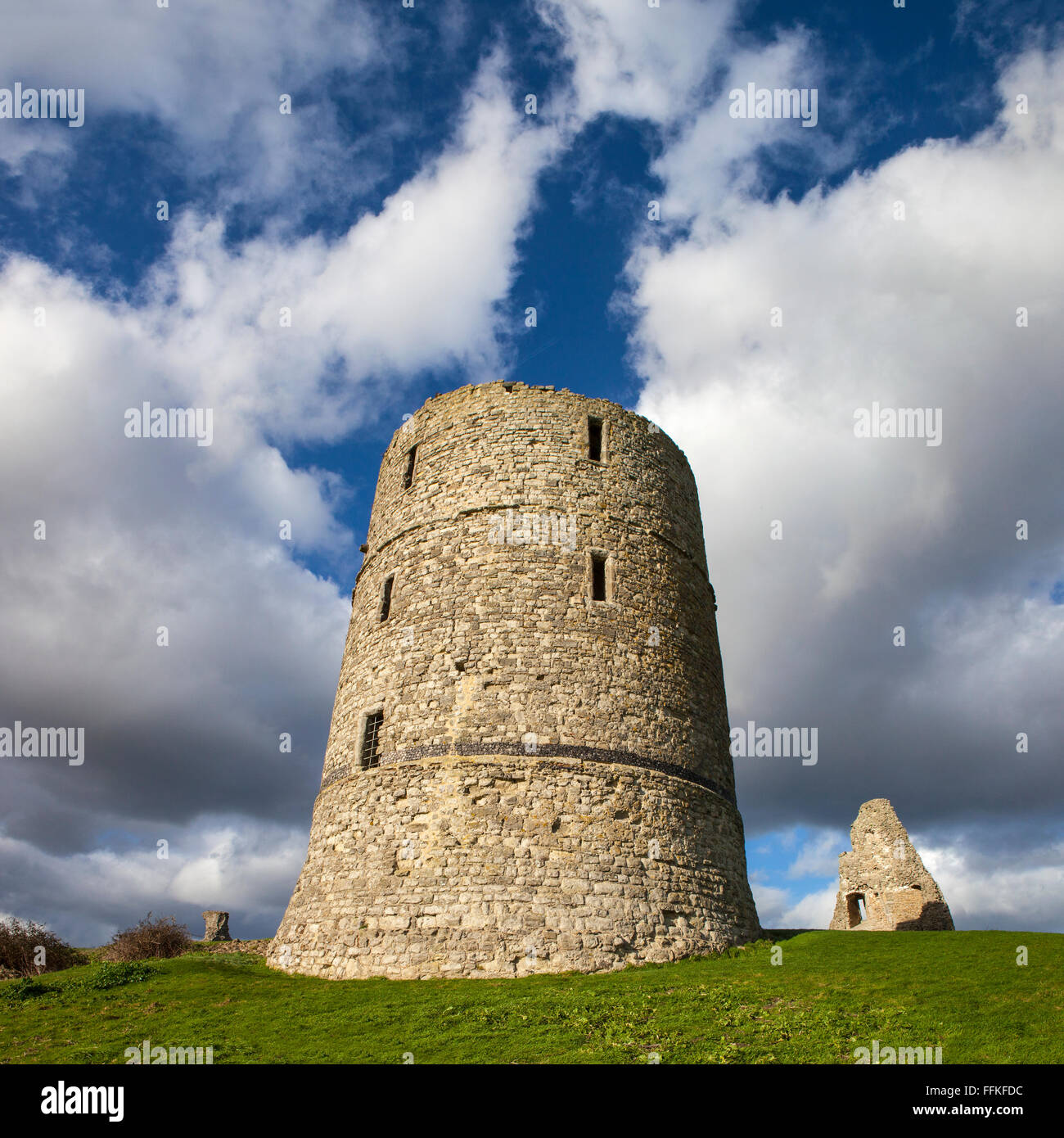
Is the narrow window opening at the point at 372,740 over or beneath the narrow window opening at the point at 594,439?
beneath

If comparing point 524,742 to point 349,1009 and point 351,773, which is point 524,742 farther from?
point 349,1009

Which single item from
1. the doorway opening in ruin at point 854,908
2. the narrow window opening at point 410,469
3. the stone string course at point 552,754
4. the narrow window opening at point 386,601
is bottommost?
the doorway opening in ruin at point 854,908

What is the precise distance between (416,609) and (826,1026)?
1001 cm

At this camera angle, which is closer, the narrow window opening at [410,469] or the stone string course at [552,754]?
the stone string course at [552,754]

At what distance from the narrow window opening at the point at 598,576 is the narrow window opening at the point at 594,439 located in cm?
251

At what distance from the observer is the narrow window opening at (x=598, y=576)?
15375mm

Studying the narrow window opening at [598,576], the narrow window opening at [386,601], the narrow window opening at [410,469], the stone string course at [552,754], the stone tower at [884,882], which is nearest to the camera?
the stone string course at [552,754]

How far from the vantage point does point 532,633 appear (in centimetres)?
1441

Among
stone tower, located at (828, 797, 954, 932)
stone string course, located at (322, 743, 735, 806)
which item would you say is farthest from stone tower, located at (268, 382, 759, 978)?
stone tower, located at (828, 797, 954, 932)

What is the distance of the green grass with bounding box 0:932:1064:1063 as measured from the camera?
26.4 ft

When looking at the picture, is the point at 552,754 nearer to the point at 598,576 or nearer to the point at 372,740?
the point at 372,740

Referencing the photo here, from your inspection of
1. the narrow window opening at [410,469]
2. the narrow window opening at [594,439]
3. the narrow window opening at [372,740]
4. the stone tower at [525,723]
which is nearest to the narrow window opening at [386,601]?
the stone tower at [525,723]

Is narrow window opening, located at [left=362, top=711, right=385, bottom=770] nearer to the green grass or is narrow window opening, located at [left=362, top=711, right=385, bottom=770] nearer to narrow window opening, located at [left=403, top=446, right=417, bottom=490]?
the green grass

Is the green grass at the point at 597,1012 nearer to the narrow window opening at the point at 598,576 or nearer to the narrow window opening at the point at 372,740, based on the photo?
the narrow window opening at the point at 372,740
